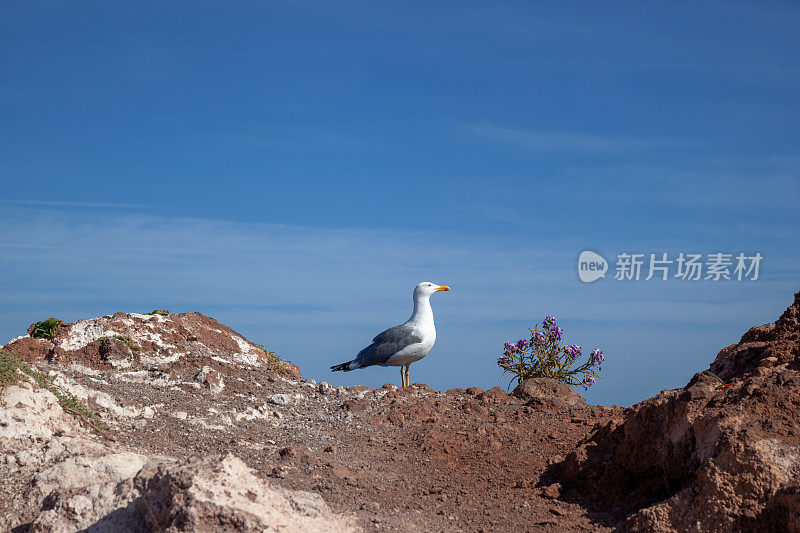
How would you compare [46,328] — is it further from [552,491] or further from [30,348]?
[552,491]

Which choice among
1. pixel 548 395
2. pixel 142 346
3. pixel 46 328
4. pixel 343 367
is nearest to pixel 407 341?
pixel 343 367

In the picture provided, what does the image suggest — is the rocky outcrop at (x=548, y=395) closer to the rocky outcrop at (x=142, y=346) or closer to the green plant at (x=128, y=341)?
the rocky outcrop at (x=142, y=346)

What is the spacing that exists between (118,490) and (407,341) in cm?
762

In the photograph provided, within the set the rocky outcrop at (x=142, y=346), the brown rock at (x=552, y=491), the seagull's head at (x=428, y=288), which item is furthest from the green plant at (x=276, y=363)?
the brown rock at (x=552, y=491)

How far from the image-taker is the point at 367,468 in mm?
7547

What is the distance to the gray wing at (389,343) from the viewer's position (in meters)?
12.5

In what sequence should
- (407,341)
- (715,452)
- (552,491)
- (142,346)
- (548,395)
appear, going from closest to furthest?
1. (715,452)
2. (552,491)
3. (142,346)
4. (548,395)
5. (407,341)

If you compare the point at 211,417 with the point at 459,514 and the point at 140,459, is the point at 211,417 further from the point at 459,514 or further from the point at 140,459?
the point at 459,514

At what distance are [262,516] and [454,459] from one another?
3.76 meters

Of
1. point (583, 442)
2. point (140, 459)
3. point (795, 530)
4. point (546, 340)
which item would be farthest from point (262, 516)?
point (546, 340)

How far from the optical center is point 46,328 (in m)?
10.9

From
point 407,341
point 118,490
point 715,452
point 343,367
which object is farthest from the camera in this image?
point 343,367

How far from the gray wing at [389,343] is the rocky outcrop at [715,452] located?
5470 mm

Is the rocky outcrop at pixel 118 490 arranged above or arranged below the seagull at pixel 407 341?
below
